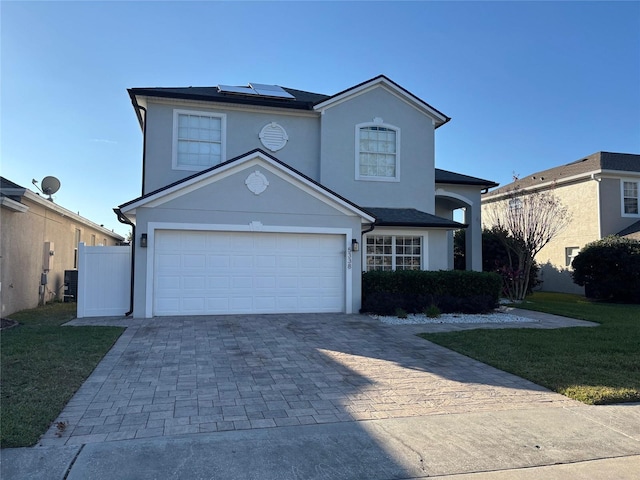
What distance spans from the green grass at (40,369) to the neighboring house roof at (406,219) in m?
8.53

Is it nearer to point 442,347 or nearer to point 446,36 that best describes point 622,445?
point 442,347

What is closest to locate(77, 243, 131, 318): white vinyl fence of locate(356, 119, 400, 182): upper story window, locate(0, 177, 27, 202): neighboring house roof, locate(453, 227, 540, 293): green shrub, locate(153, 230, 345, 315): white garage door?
locate(153, 230, 345, 315): white garage door

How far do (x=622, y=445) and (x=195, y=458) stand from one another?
4211 millimetres

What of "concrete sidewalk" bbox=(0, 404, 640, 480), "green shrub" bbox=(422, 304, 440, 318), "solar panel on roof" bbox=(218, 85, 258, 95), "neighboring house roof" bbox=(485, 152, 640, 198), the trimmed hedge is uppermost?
"solar panel on roof" bbox=(218, 85, 258, 95)

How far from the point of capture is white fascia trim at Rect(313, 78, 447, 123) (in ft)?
51.3

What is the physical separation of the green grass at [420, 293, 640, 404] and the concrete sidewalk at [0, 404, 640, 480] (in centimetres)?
119

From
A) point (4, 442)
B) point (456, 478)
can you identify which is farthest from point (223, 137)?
point (456, 478)

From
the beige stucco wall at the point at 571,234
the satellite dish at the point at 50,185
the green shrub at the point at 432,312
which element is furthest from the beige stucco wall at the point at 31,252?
the beige stucco wall at the point at 571,234

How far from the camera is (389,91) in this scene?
1636 cm

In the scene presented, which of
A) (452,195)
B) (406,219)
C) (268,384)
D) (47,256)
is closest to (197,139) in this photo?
(47,256)

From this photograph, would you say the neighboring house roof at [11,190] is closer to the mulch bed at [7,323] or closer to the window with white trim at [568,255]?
the mulch bed at [7,323]

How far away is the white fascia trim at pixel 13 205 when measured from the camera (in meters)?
12.1

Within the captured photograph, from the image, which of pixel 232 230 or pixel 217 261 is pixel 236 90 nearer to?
pixel 232 230

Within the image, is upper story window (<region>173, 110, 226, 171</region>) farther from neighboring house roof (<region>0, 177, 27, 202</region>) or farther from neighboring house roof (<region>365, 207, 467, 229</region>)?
neighboring house roof (<region>365, 207, 467, 229</region>)
